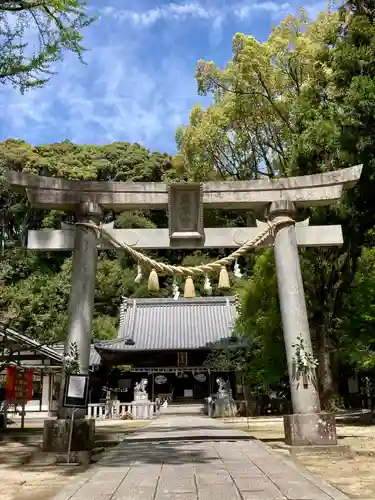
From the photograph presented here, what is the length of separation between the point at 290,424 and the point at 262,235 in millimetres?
3351

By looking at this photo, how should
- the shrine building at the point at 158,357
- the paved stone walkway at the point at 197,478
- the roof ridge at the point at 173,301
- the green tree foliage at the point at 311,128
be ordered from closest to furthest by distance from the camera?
the paved stone walkway at the point at 197,478
the green tree foliage at the point at 311,128
the shrine building at the point at 158,357
the roof ridge at the point at 173,301

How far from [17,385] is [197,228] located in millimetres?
8070

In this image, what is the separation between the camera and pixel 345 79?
43.4 feet

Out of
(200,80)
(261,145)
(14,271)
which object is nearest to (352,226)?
(261,145)

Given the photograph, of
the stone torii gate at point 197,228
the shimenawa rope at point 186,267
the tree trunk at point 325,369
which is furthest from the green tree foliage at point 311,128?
the shimenawa rope at point 186,267

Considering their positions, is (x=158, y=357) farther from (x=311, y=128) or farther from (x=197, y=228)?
(x=197, y=228)

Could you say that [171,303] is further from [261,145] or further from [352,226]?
[352,226]

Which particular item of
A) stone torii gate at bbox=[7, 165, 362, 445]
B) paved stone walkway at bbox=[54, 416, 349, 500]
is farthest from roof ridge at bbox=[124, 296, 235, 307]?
paved stone walkway at bbox=[54, 416, 349, 500]

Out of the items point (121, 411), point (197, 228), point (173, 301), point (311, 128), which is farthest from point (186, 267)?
point (173, 301)

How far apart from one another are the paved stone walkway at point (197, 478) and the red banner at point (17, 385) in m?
7.37

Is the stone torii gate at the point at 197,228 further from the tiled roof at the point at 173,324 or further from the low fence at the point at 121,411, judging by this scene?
the tiled roof at the point at 173,324

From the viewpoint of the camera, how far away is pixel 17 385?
1407 cm

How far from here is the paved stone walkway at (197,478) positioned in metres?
4.11

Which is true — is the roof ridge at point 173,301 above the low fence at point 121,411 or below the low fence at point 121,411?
above
